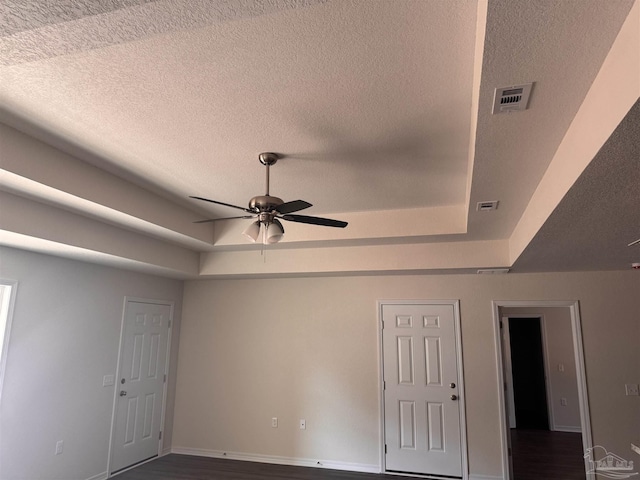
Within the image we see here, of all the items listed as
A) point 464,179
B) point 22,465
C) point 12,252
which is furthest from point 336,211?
point 22,465

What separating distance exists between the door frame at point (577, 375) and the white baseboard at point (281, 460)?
4.86 feet

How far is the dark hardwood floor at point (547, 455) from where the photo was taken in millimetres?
4941

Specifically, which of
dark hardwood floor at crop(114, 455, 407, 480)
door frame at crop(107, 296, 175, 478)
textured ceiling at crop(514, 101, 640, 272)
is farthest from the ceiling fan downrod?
dark hardwood floor at crop(114, 455, 407, 480)

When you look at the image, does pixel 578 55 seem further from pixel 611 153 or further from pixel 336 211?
pixel 336 211

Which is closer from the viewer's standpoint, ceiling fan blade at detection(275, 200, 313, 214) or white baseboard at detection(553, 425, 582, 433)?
ceiling fan blade at detection(275, 200, 313, 214)

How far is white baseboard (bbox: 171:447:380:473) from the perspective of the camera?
16.7 ft

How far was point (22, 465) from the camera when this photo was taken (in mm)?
3826

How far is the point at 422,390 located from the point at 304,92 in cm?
403

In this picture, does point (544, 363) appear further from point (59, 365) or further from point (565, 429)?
point (59, 365)

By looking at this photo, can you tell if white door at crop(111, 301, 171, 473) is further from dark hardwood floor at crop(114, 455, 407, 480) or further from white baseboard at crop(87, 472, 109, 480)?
dark hardwood floor at crop(114, 455, 407, 480)

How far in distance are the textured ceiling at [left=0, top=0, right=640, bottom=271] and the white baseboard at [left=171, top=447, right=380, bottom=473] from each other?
127 inches

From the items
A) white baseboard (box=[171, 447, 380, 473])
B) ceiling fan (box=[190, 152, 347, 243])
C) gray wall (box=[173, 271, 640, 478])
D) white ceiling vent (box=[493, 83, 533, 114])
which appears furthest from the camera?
white baseboard (box=[171, 447, 380, 473])

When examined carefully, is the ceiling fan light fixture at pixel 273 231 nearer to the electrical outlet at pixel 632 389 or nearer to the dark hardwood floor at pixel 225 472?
the dark hardwood floor at pixel 225 472

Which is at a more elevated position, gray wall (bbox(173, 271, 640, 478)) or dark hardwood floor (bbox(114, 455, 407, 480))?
gray wall (bbox(173, 271, 640, 478))
